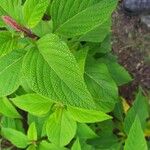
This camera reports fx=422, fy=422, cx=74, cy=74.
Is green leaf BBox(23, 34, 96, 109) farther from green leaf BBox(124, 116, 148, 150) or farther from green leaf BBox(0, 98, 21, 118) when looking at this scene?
green leaf BBox(0, 98, 21, 118)

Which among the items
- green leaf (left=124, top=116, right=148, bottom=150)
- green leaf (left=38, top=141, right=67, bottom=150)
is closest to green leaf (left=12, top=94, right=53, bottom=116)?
green leaf (left=38, top=141, right=67, bottom=150)

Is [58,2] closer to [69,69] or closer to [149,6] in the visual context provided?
[69,69]

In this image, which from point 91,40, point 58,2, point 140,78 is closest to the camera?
point 58,2

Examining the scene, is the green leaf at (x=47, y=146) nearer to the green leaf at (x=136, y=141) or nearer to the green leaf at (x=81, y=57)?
the green leaf at (x=136, y=141)

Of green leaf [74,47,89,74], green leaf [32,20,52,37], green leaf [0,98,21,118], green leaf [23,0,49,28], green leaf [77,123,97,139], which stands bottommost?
green leaf [77,123,97,139]

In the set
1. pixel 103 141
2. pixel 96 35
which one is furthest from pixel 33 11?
pixel 103 141

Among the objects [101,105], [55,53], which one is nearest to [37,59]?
[55,53]

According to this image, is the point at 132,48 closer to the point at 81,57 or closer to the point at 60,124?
the point at 60,124
